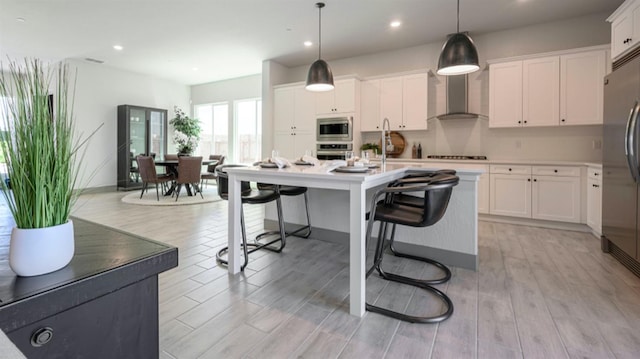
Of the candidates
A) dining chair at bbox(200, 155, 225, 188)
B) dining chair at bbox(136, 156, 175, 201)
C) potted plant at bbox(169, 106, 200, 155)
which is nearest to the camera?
dining chair at bbox(136, 156, 175, 201)

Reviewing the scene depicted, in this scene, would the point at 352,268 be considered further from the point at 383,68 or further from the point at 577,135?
the point at 383,68

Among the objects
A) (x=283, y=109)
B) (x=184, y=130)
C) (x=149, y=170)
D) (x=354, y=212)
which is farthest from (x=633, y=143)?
(x=184, y=130)

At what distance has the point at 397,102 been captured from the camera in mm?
5117

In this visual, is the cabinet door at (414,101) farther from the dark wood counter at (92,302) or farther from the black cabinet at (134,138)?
the black cabinet at (134,138)

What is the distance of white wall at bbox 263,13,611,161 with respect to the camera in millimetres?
4246

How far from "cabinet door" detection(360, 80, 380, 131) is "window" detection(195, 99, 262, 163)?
3.25m

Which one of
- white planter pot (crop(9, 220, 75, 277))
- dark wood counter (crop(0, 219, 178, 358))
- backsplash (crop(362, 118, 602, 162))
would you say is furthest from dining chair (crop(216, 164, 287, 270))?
backsplash (crop(362, 118, 602, 162))

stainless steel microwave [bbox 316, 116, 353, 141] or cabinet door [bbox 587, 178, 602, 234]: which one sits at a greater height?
stainless steel microwave [bbox 316, 116, 353, 141]

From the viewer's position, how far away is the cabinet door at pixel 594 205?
134 inches

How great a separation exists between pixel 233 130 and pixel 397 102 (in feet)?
15.5

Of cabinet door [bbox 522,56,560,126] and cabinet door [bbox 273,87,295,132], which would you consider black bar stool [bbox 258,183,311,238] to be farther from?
cabinet door [bbox 522,56,560,126]

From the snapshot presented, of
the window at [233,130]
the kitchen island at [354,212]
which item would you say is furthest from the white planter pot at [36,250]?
the window at [233,130]

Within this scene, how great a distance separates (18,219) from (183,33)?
5.15 meters

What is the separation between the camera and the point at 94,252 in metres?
0.84
